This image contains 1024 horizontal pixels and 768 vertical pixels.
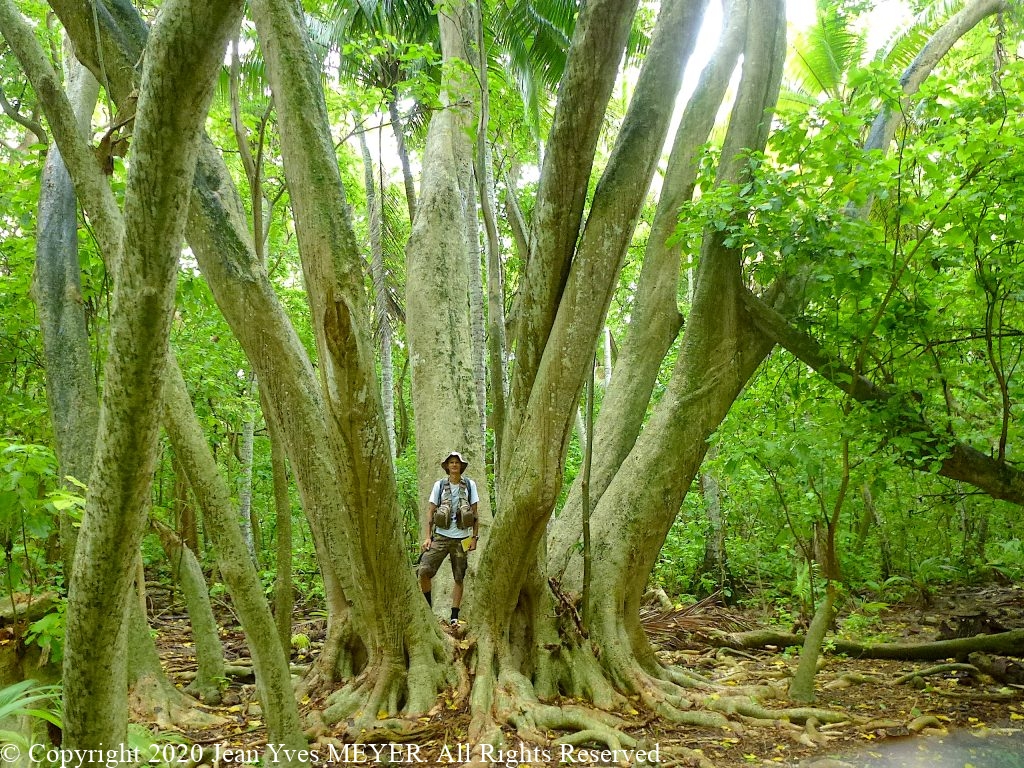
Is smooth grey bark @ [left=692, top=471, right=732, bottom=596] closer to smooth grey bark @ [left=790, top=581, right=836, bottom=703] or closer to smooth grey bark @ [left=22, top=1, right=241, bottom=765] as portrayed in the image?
smooth grey bark @ [left=790, top=581, right=836, bottom=703]

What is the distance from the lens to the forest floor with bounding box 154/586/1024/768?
4223mm

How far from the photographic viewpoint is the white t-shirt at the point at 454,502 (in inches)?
232

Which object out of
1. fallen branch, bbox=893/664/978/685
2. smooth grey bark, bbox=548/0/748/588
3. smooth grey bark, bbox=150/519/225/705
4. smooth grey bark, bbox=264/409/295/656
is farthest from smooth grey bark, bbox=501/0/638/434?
fallen branch, bbox=893/664/978/685

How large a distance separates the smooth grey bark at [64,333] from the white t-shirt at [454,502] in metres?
2.60

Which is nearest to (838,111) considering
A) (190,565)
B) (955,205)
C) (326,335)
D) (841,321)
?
(955,205)

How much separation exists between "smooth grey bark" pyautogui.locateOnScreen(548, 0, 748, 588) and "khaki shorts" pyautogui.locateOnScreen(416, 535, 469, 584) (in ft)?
2.59

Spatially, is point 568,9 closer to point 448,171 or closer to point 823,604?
point 448,171

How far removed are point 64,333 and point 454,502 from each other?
10.6 ft

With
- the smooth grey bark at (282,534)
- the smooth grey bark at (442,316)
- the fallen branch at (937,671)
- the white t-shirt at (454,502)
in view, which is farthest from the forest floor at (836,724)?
the smooth grey bark at (442,316)

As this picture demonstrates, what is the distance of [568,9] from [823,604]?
29.6 feet

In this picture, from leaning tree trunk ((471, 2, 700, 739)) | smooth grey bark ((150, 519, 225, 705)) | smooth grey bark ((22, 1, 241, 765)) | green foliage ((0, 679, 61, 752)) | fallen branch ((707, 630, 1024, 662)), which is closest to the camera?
smooth grey bark ((22, 1, 241, 765))

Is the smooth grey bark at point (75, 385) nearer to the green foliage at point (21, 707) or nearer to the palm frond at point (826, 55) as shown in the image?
the green foliage at point (21, 707)

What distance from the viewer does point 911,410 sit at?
4.79 m

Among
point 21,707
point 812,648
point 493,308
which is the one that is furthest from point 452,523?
point 21,707
